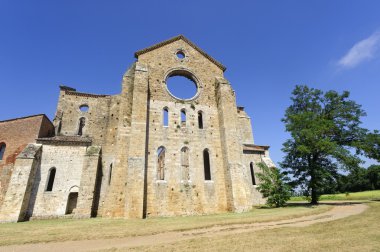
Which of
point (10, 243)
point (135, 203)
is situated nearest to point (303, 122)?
point (135, 203)

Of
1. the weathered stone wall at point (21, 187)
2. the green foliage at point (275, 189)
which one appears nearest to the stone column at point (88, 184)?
the weathered stone wall at point (21, 187)

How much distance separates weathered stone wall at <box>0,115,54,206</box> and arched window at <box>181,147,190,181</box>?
12.0 metres

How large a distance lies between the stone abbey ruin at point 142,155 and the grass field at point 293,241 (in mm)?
7923

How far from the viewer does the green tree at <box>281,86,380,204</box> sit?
16422mm

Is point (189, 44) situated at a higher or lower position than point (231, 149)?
higher

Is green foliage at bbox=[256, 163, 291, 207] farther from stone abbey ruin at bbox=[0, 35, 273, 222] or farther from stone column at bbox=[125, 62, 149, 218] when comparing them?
stone column at bbox=[125, 62, 149, 218]

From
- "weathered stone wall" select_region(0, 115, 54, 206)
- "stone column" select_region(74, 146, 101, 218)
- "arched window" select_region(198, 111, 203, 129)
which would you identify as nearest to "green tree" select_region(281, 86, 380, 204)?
"arched window" select_region(198, 111, 203, 129)

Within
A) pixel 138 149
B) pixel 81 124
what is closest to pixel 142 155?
pixel 138 149

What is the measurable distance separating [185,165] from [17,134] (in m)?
14.1

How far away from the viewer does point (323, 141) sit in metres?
16.2

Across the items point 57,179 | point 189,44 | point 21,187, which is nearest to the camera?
point 21,187

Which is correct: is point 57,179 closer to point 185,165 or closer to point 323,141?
point 185,165

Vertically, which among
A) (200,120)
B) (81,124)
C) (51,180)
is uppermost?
(81,124)

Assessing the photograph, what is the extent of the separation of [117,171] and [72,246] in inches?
325
